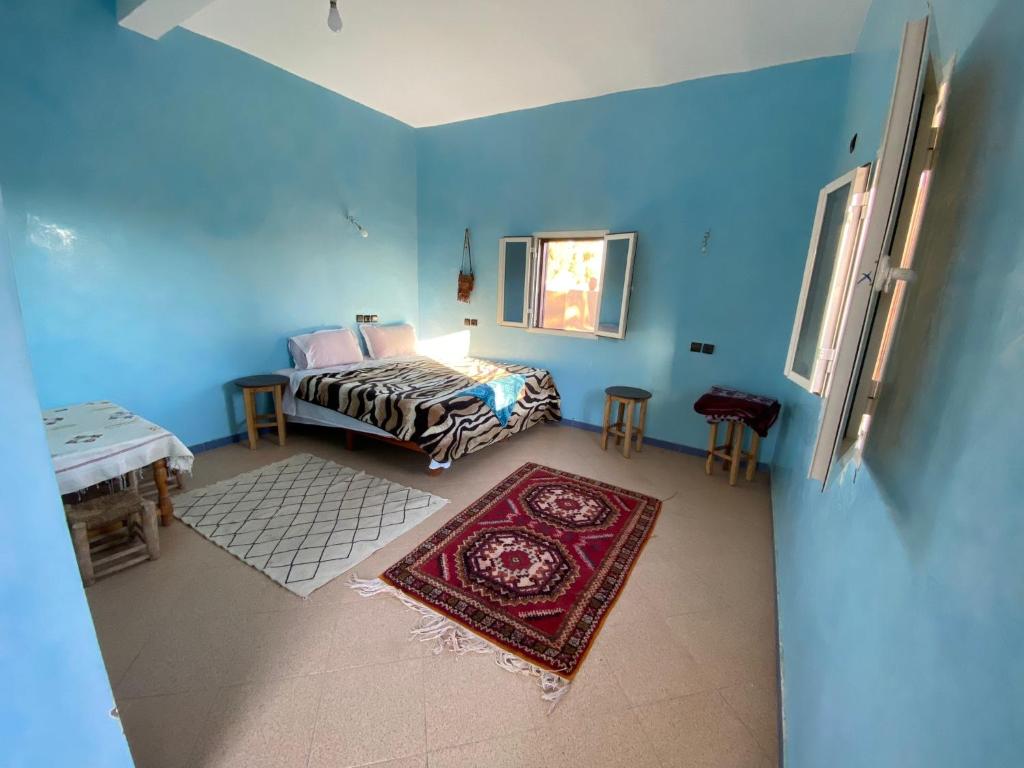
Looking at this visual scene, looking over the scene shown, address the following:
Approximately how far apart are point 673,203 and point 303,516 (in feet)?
11.8

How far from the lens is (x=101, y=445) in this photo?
6.51 feet

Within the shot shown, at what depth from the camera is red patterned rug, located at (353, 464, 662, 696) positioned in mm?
1688

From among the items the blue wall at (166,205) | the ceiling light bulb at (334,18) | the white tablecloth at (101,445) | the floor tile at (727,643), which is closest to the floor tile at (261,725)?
the white tablecloth at (101,445)

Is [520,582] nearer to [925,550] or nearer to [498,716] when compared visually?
[498,716]

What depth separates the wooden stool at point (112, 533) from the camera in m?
1.81

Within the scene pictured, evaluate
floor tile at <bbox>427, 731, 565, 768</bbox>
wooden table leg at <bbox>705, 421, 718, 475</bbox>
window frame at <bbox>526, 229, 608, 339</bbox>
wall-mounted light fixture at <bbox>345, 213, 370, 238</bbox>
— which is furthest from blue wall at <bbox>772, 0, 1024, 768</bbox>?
wall-mounted light fixture at <bbox>345, 213, 370, 238</bbox>

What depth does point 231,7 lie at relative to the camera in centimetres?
256

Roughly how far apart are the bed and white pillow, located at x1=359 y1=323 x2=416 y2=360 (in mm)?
216

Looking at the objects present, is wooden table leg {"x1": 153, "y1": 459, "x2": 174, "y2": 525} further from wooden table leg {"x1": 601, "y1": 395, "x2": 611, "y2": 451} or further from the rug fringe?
wooden table leg {"x1": 601, "y1": 395, "x2": 611, "y2": 451}

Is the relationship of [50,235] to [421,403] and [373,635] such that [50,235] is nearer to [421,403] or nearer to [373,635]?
[421,403]

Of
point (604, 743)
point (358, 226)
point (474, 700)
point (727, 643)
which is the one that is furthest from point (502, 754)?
point (358, 226)

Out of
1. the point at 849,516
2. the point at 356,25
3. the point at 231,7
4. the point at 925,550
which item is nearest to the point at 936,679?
the point at 925,550

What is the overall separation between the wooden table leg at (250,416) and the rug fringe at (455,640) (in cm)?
200

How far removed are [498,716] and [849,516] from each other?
4.16ft
